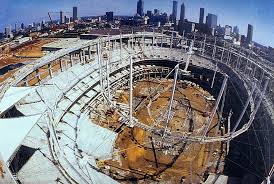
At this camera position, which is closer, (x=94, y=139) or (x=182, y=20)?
(x=94, y=139)

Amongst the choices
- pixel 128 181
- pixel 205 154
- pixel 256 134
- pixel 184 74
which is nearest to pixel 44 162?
pixel 128 181

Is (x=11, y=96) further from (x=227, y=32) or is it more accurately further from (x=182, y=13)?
(x=182, y=13)

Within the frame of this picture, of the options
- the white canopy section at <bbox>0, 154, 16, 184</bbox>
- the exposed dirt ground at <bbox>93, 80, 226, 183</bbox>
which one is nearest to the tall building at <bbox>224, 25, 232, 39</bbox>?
the exposed dirt ground at <bbox>93, 80, 226, 183</bbox>

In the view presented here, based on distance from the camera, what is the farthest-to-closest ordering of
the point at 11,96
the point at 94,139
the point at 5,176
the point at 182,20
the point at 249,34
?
the point at 182,20, the point at 249,34, the point at 94,139, the point at 11,96, the point at 5,176

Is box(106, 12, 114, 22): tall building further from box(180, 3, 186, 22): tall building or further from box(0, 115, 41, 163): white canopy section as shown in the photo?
box(0, 115, 41, 163): white canopy section

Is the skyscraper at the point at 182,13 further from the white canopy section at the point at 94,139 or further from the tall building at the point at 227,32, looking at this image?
the white canopy section at the point at 94,139

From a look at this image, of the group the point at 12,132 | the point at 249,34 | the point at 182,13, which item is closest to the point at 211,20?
the point at 182,13

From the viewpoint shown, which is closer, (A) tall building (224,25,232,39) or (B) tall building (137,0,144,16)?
(A) tall building (224,25,232,39)
